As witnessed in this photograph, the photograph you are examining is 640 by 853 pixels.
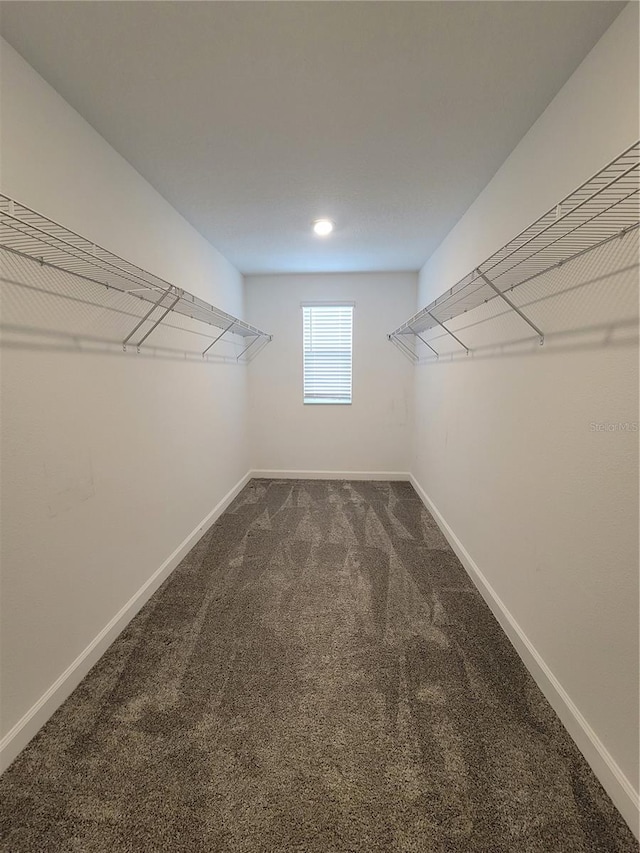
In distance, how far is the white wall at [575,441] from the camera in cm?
103

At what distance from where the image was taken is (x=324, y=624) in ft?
5.93

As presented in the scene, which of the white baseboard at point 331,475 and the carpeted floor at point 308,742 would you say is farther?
the white baseboard at point 331,475

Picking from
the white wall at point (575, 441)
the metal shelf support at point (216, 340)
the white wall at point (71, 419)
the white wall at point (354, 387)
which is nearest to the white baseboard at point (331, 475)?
the white wall at point (354, 387)

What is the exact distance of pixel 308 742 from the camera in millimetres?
1224

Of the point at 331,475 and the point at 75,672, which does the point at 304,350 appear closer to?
the point at 331,475

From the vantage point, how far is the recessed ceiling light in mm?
2486

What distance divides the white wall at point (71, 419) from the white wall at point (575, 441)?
6.37ft

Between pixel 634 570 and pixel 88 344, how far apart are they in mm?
2181

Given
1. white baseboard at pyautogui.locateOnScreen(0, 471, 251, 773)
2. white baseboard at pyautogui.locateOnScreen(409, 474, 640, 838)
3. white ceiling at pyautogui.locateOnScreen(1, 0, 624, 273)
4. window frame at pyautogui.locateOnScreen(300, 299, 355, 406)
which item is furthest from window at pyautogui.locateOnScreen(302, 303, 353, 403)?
white baseboard at pyautogui.locateOnScreen(409, 474, 640, 838)

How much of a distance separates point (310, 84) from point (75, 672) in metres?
2.53

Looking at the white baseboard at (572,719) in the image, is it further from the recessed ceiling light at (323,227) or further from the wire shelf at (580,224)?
the recessed ceiling light at (323,227)

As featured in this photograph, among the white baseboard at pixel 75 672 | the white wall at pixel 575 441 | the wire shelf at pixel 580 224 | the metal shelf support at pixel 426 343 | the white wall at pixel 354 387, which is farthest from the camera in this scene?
the white wall at pixel 354 387

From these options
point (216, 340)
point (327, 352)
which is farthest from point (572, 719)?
point (327, 352)

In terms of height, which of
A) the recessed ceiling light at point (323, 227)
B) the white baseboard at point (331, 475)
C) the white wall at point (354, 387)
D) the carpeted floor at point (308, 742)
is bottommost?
the carpeted floor at point (308, 742)
